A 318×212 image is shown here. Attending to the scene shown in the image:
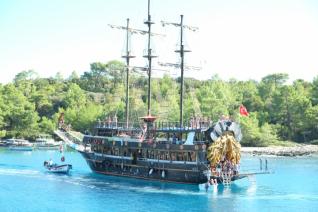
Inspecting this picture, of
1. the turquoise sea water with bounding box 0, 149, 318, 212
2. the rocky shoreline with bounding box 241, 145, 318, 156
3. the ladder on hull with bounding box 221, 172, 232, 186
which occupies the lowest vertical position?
the turquoise sea water with bounding box 0, 149, 318, 212

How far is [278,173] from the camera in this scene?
74875 mm

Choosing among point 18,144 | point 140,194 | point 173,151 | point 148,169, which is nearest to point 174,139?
point 173,151

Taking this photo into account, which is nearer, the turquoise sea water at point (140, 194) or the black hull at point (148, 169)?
the turquoise sea water at point (140, 194)

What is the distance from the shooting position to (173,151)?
6075 centimetres

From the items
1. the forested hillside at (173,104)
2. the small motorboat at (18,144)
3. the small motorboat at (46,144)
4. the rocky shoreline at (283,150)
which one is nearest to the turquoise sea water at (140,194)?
the rocky shoreline at (283,150)

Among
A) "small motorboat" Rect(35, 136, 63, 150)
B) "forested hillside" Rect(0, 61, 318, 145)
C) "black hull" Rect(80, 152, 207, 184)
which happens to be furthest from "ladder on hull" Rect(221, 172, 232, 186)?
"small motorboat" Rect(35, 136, 63, 150)

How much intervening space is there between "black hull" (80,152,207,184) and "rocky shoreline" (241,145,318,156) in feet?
152

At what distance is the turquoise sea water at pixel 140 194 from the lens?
48.4 metres

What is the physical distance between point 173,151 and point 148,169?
4.70 m

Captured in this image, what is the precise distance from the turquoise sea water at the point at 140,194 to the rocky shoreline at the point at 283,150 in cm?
3322

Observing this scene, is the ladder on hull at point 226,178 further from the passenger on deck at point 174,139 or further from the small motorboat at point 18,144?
the small motorboat at point 18,144

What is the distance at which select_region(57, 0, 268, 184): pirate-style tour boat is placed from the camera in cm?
5766

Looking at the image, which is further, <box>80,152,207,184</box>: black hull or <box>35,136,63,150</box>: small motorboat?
<box>35,136,63,150</box>: small motorboat

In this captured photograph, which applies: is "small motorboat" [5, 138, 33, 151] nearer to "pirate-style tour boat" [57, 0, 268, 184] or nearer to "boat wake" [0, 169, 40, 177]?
"boat wake" [0, 169, 40, 177]
